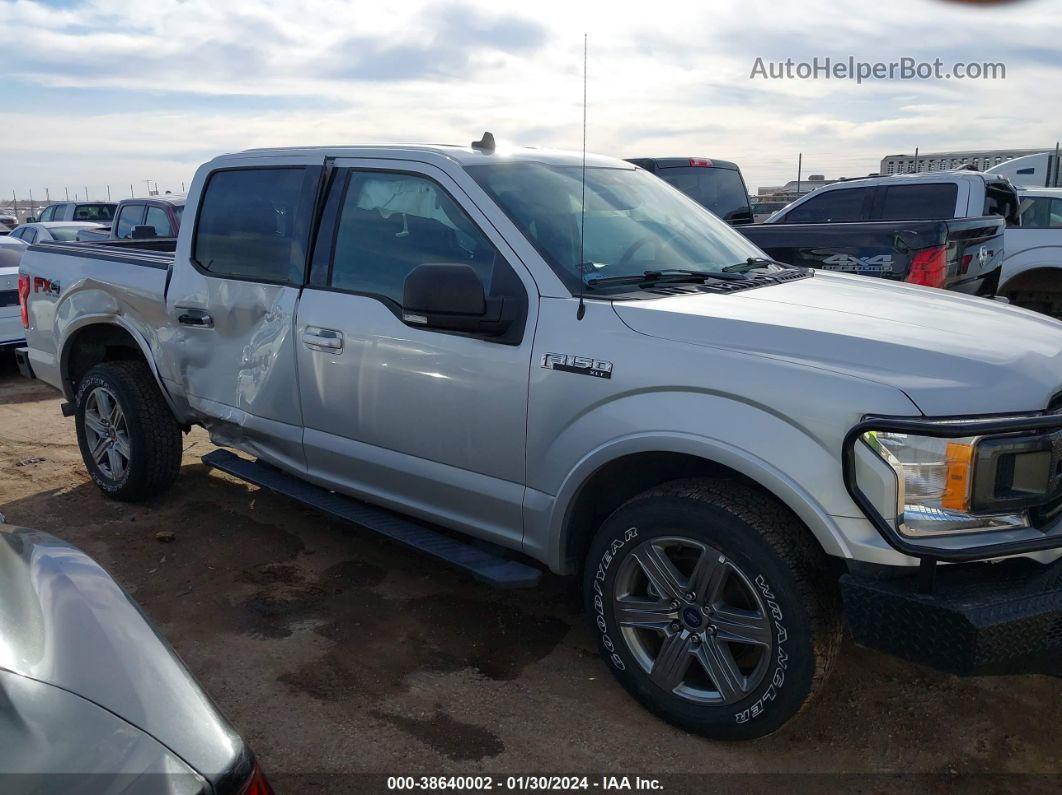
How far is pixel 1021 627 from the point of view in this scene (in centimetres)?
243

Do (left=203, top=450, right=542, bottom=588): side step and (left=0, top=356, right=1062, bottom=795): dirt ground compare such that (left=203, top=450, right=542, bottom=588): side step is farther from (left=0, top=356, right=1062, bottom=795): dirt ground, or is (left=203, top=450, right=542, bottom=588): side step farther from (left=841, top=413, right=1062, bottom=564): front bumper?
(left=841, top=413, right=1062, bottom=564): front bumper

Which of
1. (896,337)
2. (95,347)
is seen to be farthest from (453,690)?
(95,347)

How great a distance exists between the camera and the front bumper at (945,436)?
242cm

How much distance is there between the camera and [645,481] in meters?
3.30

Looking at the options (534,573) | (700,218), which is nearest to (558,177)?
(700,218)

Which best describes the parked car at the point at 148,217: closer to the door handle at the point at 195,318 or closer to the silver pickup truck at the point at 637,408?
the door handle at the point at 195,318

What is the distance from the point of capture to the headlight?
245cm

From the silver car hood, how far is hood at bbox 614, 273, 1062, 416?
5.84 feet

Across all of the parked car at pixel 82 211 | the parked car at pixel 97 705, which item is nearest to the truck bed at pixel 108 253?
the parked car at pixel 97 705

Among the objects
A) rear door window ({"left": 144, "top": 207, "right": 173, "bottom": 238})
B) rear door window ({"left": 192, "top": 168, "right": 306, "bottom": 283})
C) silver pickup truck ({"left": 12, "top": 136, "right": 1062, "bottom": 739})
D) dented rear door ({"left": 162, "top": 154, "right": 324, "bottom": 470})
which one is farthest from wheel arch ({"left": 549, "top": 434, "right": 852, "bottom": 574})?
rear door window ({"left": 144, "top": 207, "right": 173, "bottom": 238})

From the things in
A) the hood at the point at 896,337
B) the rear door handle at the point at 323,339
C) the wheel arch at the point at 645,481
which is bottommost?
the wheel arch at the point at 645,481

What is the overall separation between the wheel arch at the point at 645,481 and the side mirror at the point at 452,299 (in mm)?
621

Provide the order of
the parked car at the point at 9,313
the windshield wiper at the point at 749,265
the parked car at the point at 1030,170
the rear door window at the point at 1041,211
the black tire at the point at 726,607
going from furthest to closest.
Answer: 1. the parked car at the point at 1030,170
2. the rear door window at the point at 1041,211
3. the parked car at the point at 9,313
4. the windshield wiper at the point at 749,265
5. the black tire at the point at 726,607

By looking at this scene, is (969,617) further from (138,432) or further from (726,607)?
(138,432)
